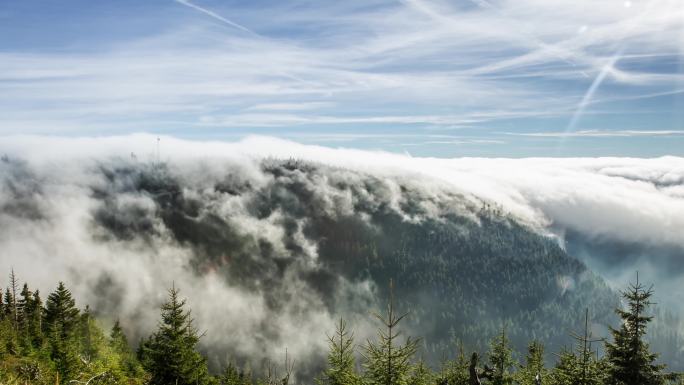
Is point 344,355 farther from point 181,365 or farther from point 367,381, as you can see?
point 181,365

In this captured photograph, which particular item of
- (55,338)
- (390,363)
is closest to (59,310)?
(55,338)

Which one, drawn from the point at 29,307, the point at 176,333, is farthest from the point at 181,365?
the point at 29,307

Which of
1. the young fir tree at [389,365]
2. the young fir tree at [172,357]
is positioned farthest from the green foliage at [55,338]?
the young fir tree at [389,365]

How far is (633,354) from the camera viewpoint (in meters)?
23.9

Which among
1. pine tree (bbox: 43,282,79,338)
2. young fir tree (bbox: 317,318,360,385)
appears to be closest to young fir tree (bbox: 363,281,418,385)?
young fir tree (bbox: 317,318,360,385)

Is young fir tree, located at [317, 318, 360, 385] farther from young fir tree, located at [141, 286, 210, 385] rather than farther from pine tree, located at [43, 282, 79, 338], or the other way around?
pine tree, located at [43, 282, 79, 338]

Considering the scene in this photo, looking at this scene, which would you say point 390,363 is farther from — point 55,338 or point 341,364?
point 55,338

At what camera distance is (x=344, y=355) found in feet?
85.8

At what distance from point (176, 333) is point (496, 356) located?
26.0 metres

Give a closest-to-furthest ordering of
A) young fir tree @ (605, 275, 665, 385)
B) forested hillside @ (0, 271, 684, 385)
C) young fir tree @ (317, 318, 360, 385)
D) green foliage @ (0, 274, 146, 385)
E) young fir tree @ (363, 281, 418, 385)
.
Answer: young fir tree @ (363, 281, 418, 385) < forested hillside @ (0, 271, 684, 385) < young fir tree @ (317, 318, 360, 385) < young fir tree @ (605, 275, 665, 385) < green foliage @ (0, 274, 146, 385)

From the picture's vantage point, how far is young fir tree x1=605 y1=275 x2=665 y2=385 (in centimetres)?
2372

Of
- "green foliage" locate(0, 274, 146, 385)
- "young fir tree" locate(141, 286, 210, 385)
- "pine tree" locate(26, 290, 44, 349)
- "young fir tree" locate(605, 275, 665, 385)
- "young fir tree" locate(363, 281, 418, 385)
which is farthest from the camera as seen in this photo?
"pine tree" locate(26, 290, 44, 349)

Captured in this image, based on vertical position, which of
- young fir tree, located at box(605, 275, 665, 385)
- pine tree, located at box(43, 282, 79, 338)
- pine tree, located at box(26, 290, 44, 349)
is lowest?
pine tree, located at box(26, 290, 44, 349)

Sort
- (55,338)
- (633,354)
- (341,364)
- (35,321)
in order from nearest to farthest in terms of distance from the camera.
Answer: (633,354), (341,364), (55,338), (35,321)
